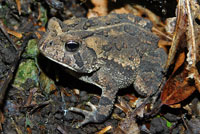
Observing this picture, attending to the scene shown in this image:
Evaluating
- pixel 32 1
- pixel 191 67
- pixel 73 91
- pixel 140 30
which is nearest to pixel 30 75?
pixel 73 91

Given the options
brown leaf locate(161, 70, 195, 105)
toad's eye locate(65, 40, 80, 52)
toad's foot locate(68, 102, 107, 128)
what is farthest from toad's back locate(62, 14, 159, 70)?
toad's foot locate(68, 102, 107, 128)

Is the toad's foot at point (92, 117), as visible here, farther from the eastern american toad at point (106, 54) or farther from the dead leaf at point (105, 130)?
the dead leaf at point (105, 130)

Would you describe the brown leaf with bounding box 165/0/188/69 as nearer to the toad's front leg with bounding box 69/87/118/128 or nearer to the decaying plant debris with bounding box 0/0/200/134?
the decaying plant debris with bounding box 0/0/200/134

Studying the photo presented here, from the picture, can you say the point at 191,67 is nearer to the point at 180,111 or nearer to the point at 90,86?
the point at 180,111

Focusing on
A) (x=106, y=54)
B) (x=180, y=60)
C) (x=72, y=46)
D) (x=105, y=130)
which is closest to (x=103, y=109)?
(x=105, y=130)

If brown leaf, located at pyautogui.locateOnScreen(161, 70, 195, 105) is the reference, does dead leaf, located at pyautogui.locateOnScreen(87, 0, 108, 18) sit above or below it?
above

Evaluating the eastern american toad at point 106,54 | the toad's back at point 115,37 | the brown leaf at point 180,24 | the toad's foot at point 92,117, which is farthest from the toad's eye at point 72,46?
the brown leaf at point 180,24

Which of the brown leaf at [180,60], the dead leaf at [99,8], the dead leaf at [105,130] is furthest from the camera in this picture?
the dead leaf at [99,8]
